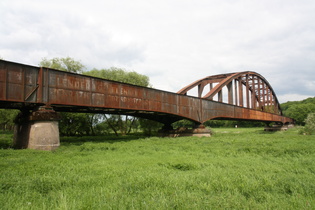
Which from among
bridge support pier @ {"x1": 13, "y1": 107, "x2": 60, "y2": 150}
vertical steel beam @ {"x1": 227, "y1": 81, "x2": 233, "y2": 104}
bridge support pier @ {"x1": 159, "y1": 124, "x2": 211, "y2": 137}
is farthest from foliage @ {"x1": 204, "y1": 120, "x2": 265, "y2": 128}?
bridge support pier @ {"x1": 13, "y1": 107, "x2": 60, "y2": 150}

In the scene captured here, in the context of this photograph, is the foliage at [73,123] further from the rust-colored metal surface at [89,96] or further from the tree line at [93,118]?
the rust-colored metal surface at [89,96]

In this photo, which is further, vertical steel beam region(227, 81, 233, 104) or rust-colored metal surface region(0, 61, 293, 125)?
vertical steel beam region(227, 81, 233, 104)

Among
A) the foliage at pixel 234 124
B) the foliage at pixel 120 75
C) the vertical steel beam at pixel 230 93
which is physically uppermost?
the foliage at pixel 120 75

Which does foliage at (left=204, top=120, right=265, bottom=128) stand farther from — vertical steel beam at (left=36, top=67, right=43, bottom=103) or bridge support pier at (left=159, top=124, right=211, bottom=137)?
vertical steel beam at (left=36, top=67, right=43, bottom=103)

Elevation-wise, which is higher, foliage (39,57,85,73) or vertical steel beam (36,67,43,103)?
foliage (39,57,85,73)

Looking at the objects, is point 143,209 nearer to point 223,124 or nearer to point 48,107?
point 48,107

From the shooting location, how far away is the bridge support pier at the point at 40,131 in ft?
42.2

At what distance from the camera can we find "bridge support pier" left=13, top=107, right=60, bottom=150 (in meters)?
12.9

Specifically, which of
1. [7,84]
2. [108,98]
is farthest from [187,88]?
[7,84]

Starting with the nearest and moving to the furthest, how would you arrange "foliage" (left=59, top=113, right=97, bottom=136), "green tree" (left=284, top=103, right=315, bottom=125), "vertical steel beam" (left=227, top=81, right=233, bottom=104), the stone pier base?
the stone pier base < "foliage" (left=59, top=113, right=97, bottom=136) < "vertical steel beam" (left=227, top=81, right=233, bottom=104) < "green tree" (left=284, top=103, right=315, bottom=125)

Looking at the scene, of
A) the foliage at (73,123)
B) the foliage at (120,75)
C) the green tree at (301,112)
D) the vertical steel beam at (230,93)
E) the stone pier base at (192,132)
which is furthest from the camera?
the green tree at (301,112)

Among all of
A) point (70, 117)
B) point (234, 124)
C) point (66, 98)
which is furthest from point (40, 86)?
point (234, 124)

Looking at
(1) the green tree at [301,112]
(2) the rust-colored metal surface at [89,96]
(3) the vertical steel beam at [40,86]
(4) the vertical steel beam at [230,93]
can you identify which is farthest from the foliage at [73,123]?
(1) the green tree at [301,112]

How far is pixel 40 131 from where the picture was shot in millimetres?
13023
